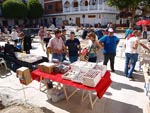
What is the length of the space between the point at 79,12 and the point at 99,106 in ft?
103

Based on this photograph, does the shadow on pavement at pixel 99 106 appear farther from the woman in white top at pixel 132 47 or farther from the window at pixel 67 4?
the window at pixel 67 4

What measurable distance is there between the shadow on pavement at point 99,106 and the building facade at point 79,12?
28.4 m

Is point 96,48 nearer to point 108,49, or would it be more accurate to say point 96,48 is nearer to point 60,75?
point 108,49

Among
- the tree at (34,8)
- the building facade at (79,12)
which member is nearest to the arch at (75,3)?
the building facade at (79,12)

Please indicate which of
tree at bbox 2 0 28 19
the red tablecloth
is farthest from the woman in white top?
tree at bbox 2 0 28 19

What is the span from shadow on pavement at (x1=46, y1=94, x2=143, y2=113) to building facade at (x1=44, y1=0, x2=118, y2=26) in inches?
1120

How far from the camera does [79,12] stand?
34781mm

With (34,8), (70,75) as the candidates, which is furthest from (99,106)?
(34,8)

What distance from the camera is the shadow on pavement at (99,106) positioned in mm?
4629

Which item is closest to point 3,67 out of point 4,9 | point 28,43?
point 28,43

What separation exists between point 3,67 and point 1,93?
2.86 metres

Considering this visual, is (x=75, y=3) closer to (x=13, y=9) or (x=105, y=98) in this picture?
(x=13, y=9)

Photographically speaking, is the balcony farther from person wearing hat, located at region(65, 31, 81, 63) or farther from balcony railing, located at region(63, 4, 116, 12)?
person wearing hat, located at region(65, 31, 81, 63)

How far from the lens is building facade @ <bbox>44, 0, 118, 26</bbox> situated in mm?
32562
